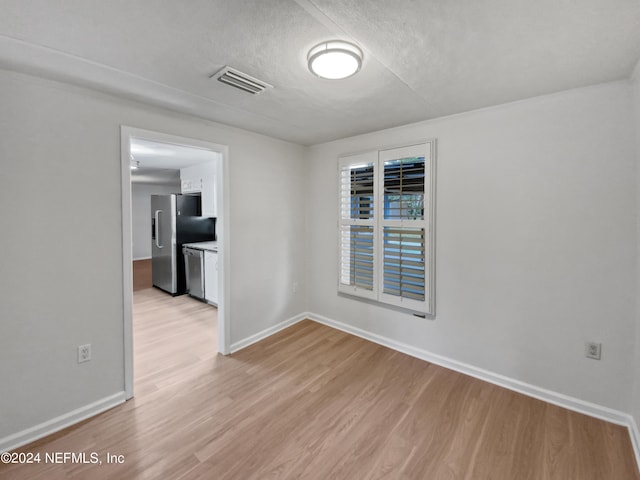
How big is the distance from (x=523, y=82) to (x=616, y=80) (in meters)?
0.60

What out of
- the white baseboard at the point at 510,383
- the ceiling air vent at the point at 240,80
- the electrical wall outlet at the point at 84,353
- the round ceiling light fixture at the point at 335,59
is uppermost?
the ceiling air vent at the point at 240,80

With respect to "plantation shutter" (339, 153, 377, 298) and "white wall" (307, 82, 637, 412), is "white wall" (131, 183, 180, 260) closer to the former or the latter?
"plantation shutter" (339, 153, 377, 298)

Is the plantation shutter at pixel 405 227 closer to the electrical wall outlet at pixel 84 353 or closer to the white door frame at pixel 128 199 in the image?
the white door frame at pixel 128 199

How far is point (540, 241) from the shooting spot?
2.22 m

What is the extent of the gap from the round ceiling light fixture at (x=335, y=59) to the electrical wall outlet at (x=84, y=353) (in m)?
2.45

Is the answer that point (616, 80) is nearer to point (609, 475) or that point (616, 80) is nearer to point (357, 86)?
point (357, 86)

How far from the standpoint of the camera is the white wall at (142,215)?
28.7ft

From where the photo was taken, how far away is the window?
2770 millimetres

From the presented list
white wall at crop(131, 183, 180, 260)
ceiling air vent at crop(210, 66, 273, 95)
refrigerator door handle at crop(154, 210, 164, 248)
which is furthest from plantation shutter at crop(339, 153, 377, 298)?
white wall at crop(131, 183, 180, 260)

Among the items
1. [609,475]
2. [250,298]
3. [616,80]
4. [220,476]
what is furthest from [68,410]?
[616,80]

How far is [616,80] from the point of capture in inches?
74.7

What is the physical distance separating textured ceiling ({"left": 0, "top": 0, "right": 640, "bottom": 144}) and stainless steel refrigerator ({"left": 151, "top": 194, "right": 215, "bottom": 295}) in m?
3.14

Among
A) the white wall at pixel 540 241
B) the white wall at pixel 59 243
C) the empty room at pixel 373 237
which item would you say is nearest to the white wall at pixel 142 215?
the empty room at pixel 373 237

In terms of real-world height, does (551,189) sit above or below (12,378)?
above
